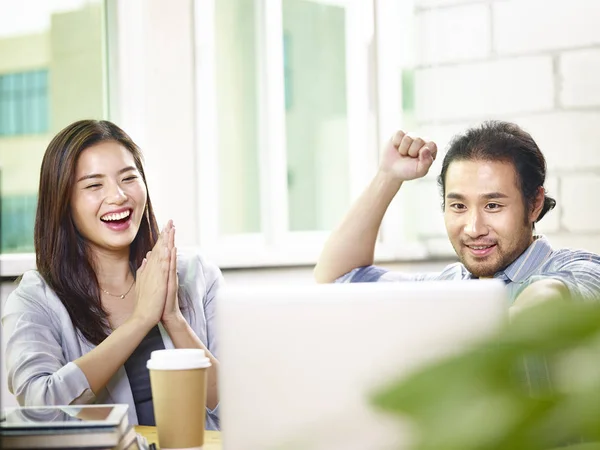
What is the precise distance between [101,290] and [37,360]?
33 cm

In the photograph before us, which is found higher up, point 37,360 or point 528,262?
point 528,262

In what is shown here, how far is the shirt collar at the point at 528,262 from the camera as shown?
2004mm

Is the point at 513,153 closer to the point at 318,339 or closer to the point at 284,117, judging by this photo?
the point at 284,117

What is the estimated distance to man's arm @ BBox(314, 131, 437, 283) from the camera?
7.47 feet

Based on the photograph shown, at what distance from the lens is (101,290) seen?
2.09 m

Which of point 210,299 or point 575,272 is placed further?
point 210,299

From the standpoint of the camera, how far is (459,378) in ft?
0.31

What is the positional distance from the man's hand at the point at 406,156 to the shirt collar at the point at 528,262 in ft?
1.20

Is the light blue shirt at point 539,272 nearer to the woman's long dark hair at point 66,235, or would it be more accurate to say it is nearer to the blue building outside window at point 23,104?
the woman's long dark hair at point 66,235

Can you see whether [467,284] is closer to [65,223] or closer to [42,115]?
[65,223]

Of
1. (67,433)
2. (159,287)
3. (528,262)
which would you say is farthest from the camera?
(528,262)

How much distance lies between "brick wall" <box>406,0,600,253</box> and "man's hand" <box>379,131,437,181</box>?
391mm

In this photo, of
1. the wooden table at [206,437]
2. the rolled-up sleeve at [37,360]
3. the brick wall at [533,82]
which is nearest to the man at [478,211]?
the brick wall at [533,82]

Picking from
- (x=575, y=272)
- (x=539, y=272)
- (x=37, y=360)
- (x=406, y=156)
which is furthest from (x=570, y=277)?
(x=37, y=360)
